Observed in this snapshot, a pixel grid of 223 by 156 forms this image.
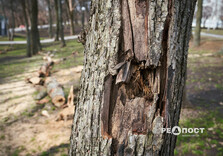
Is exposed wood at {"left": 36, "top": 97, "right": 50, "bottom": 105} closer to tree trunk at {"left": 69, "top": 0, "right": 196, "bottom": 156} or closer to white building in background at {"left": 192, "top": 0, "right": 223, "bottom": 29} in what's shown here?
tree trunk at {"left": 69, "top": 0, "right": 196, "bottom": 156}

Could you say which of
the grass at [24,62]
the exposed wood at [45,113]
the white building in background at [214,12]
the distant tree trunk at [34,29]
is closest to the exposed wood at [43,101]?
the exposed wood at [45,113]

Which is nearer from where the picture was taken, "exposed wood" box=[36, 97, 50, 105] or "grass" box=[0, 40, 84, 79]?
"exposed wood" box=[36, 97, 50, 105]

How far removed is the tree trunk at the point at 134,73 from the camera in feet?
3.92

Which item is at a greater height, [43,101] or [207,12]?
[207,12]

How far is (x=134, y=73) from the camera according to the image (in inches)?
A: 51.2

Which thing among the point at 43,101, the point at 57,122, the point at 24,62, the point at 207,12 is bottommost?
the point at 57,122

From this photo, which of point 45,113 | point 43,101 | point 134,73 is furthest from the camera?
point 43,101

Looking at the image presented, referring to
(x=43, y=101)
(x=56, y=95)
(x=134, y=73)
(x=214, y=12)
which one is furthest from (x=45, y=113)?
(x=214, y=12)

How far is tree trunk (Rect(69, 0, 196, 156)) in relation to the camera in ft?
3.92

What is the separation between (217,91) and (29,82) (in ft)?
22.3

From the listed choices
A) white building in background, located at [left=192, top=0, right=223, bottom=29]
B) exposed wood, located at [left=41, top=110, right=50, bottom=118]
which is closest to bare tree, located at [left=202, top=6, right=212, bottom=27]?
white building in background, located at [left=192, top=0, right=223, bottom=29]

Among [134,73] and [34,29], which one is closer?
[134,73]

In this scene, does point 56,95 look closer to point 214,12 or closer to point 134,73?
point 134,73

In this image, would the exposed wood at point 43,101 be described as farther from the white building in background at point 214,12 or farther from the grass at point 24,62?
the white building in background at point 214,12
